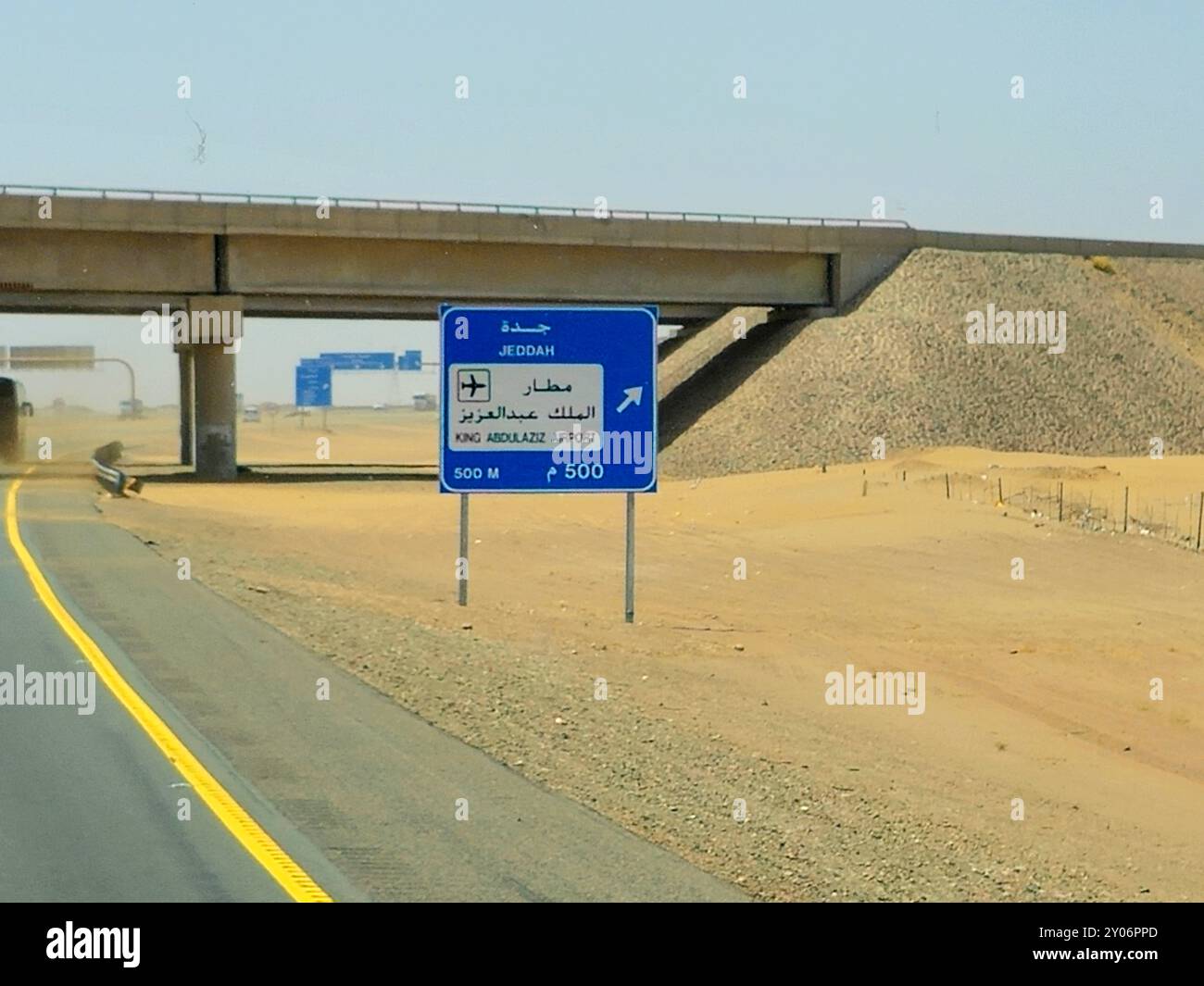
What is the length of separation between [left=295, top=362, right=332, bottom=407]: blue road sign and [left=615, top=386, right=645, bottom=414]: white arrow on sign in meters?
117

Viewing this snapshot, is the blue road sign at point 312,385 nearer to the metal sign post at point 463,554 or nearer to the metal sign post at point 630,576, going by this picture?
the metal sign post at point 463,554

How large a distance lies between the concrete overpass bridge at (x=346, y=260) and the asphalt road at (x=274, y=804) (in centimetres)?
4299

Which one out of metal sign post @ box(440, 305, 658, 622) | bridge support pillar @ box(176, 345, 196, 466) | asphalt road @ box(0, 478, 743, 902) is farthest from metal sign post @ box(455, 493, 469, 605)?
bridge support pillar @ box(176, 345, 196, 466)

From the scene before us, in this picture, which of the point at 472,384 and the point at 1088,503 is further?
the point at 1088,503

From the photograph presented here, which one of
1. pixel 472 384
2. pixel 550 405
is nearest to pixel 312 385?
pixel 472 384

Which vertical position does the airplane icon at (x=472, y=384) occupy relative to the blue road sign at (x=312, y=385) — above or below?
below

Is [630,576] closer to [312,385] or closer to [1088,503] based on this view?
[1088,503]

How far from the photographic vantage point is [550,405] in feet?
70.3

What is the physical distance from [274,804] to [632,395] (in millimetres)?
12044

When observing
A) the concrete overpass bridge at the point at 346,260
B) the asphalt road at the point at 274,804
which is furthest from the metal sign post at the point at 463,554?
the concrete overpass bridge at the point at 346,260

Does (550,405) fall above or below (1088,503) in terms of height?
above

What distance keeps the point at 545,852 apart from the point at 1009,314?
64601 mm

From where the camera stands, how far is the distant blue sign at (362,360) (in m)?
147
